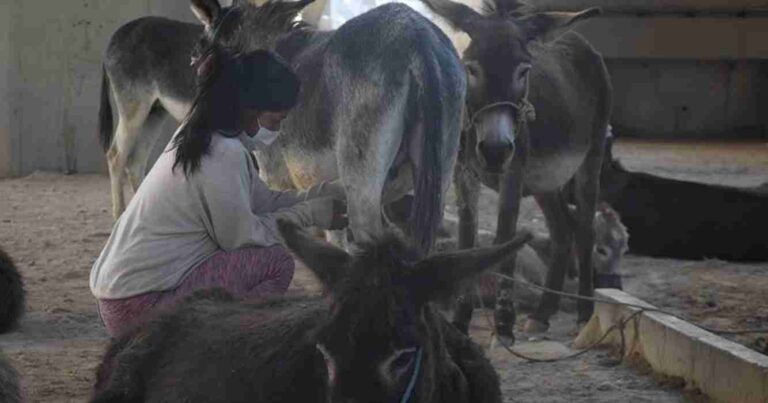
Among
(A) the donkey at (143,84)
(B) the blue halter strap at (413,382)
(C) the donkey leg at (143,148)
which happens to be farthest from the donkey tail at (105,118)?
(B) the blue halter strap at (413,382)

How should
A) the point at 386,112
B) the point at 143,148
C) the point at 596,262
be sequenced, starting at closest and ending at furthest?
the point at 386,112 → the point at 596,262 → the point at 143,148

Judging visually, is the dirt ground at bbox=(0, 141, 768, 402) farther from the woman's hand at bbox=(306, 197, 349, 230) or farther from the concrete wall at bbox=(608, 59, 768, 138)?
the concrete wall at bbox=(608, 59, 768, 138)

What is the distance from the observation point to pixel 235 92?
17.3 ft

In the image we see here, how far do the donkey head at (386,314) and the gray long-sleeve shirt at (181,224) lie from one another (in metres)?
1.23

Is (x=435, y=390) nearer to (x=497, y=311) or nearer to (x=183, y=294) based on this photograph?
(x=183, y=294)

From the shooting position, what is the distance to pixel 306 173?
8.02 meters

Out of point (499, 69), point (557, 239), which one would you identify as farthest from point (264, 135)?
point (557, 239)

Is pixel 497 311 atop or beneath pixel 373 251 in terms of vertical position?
beneath

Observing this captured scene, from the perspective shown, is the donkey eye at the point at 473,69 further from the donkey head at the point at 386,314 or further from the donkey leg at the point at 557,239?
the donkey head at the point at 386,314

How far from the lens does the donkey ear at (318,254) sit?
3932mm

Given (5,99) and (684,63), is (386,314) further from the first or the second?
(684,63)

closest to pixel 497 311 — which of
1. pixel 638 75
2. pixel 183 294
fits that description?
pixel 183 294

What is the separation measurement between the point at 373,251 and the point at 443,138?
341cm

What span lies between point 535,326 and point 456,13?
1.92m
